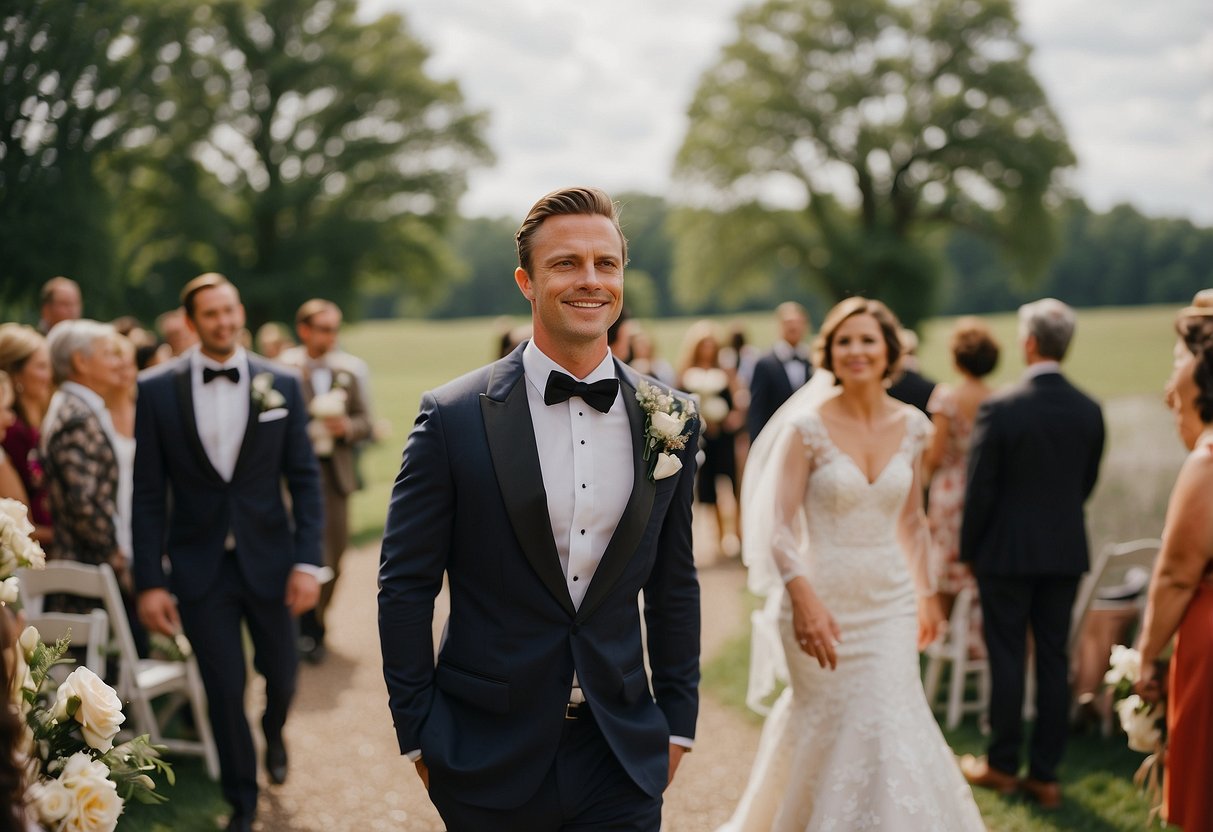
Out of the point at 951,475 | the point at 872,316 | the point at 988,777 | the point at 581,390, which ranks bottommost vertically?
the point at 988,777

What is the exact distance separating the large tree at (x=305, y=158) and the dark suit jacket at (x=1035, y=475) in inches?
1175

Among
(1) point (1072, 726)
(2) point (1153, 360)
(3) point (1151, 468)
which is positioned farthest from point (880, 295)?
(1) point (1072, 726)

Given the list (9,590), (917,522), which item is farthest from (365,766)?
(9,590)

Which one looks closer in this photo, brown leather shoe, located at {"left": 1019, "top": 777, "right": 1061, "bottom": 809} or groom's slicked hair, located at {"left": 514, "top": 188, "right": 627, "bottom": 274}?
groom's slicked hair, located at {"left": 514, "top": 188, "right": 627, "bottom": 274}

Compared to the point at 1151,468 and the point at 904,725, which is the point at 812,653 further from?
the point at 1151,468

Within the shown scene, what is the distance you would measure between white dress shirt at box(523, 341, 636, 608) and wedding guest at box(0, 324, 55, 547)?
4264 millimetres

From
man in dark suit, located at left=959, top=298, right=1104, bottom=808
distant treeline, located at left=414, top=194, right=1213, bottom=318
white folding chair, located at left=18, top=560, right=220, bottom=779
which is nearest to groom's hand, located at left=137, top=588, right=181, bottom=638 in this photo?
white folding chair, located at left=18, top=560, right=220, bottom=779

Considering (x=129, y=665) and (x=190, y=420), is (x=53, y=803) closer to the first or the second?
(x=190, y=420)

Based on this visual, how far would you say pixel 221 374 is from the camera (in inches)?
195

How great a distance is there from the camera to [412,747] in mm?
2697

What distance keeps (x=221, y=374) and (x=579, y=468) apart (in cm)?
283

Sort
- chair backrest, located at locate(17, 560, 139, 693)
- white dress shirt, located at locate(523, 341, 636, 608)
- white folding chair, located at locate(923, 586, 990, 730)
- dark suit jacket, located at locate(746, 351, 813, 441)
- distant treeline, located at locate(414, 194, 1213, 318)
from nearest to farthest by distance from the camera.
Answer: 1. white dress shirt, located at locate(523, 341, 636, 608)
2. chair backrest, located at locate(17, 560, 139, 693)
3. white folding chair, located at locate(923, 586, 990, 730)
4. dark suit jacket, located at locate(746, 351, 813, 441)
5. distant treeline, located at locate(414, 194, 1213, 318)

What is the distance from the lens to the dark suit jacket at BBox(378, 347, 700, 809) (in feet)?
8.87

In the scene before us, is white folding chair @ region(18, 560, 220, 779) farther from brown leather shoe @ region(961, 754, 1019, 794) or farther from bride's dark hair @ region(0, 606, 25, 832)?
brown leather shoe @ region(961, 754, 1019, 794)
